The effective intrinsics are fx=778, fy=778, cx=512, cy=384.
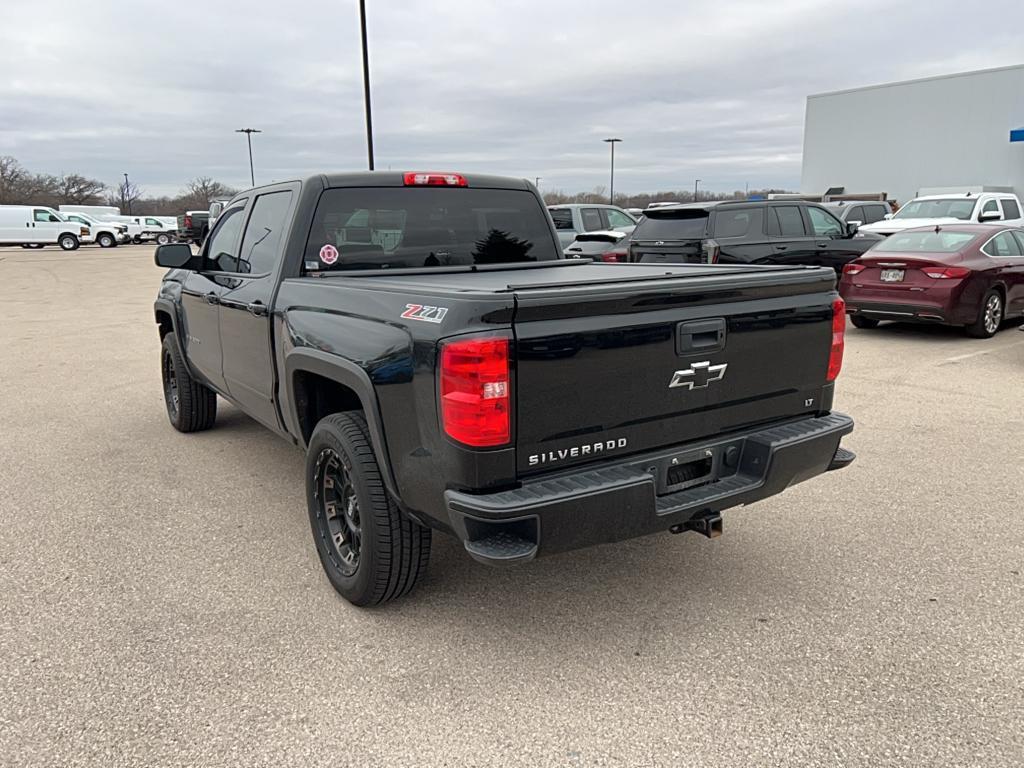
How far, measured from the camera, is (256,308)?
415 centimetres

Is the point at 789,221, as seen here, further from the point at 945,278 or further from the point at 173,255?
the point at 173,255

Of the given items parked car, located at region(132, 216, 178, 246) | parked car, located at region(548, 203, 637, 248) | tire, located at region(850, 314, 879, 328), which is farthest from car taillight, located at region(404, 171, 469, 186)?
parked car, located at region(132, 216, 178, 246)

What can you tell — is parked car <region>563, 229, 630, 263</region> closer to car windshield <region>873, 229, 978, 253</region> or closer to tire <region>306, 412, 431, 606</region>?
car windshield <region>873, 229, 978, 253</region>

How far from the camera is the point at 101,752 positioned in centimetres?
249

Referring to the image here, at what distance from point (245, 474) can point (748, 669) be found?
3.58 metres

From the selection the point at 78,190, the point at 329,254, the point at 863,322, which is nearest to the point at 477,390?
the point at 329,254

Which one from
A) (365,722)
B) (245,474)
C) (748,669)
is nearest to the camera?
(365,722)

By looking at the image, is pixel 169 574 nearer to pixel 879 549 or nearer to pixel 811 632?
pixel 811 632

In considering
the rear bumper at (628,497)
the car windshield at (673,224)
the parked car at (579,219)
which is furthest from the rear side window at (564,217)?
the rear bumper at (628,497)

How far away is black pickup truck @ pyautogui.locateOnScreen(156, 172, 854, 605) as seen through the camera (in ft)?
8.63

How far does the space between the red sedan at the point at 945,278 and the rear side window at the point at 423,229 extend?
684 cm

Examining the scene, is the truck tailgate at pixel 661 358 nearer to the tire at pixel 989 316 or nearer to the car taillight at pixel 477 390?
the car taillight at pixel 477 390

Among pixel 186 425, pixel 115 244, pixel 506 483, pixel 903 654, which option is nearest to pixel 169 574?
pixel 506 483

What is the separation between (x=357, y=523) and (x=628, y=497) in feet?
4.38
